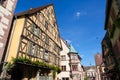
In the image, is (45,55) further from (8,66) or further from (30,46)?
(8,66)

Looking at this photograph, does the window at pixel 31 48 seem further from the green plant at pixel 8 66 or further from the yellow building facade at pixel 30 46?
the green plant at pixel 8 66

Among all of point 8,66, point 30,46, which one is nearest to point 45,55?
point 30,46

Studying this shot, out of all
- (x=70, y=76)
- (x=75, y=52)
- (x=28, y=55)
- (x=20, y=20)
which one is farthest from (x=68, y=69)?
(x=20, y=20)

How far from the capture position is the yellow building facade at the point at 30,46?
12051 mm

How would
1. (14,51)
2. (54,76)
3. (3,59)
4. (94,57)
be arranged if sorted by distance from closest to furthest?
(3,59), (14,51), (54,76), (94,57)

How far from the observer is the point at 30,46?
46.8 ft

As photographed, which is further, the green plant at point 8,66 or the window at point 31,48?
the window at point 31,48

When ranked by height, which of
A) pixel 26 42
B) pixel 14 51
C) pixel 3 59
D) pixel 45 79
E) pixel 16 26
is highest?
pixel 16 26

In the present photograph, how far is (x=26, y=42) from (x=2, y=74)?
4.43 meters

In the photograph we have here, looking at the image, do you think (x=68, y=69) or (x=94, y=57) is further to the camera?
(x=94, y=57)

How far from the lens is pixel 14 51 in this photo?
1202 centimetres

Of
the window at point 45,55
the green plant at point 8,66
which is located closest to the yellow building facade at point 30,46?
the window at point 45,55

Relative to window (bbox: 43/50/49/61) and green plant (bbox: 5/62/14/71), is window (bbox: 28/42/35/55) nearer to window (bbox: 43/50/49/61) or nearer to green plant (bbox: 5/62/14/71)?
window (bbox: 43/50/49/61)

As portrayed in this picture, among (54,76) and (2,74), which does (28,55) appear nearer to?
(2,74)
